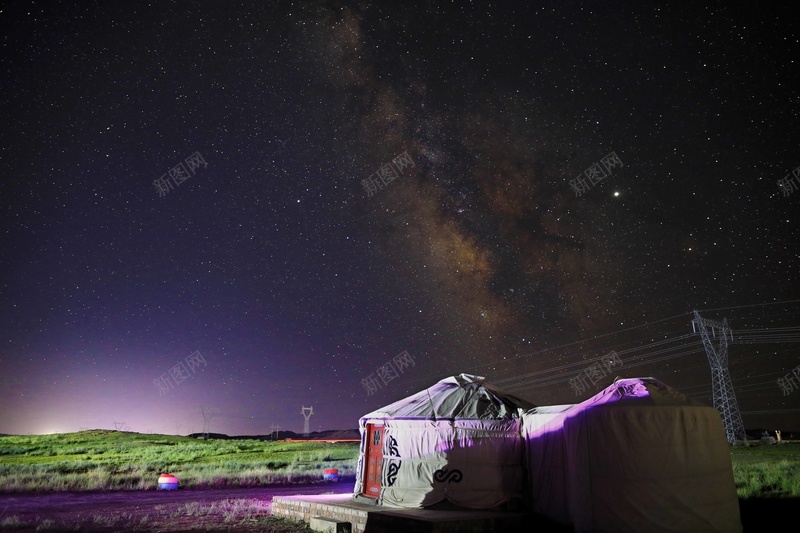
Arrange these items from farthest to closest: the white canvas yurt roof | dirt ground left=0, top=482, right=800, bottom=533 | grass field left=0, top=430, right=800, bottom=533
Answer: the white canvas yurt roof
grass field left=0, top=430, right=800, bottom=533
dirt ground left=0, top=482, right=800, bottom=533

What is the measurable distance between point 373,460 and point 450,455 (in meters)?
2.23

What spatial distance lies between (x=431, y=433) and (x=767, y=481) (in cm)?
1365

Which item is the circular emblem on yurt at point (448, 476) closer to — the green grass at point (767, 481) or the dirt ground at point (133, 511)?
the dirt ground at point (133, 511)

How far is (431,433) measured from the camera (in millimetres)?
11695

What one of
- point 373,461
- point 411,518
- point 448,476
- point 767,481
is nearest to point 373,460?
point 373,461

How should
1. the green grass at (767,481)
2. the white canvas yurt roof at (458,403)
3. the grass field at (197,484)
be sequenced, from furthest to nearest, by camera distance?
1. the green grass at (767,481)
2. the white canvas yurt roof at (458,403)
3. the grass field at (197,484)

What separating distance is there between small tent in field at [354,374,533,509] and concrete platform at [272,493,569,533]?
0.46 m

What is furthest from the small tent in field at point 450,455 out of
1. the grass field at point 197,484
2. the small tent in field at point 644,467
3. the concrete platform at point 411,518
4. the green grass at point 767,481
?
the green grass at point 767,481

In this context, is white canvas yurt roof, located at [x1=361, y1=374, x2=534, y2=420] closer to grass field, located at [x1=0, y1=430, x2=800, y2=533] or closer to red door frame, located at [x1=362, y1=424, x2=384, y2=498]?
red door frame, located at [x1=362, y1=424, x2=384, y2=498]

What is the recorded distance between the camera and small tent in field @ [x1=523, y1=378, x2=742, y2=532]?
374 inches

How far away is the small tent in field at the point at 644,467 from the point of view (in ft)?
31.2

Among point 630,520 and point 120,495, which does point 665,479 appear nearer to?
point 630,520

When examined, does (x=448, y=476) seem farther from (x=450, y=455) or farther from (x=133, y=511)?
(x=133, y=511)

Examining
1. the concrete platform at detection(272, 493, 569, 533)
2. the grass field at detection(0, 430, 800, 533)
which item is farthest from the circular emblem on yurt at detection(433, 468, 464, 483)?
the grass field at detection(0, 430, 800, 533)
